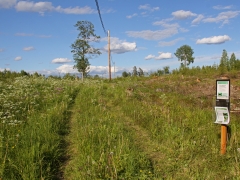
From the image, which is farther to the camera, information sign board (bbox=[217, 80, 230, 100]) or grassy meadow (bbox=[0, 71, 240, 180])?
information sign board (bbox=[217, 80, 230, 100])

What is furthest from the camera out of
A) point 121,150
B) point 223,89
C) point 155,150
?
point 155,150

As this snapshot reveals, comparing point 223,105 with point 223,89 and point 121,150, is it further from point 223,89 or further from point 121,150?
point 121,150

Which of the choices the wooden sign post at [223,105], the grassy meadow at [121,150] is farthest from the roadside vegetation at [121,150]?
the wooden sign post at [223,105]

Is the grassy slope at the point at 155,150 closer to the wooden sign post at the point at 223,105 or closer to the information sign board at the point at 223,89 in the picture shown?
the wooden sign post at the point at 223,105

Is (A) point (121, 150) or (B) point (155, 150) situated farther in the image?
(B) point (155, 150)

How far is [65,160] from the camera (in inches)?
151

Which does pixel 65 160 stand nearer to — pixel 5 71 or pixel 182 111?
pixel 182 111

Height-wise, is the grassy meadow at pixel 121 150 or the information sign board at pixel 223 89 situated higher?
the information sign board at pixel 223 89

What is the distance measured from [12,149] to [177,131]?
3.37m

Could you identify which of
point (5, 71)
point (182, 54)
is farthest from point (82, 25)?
point (182, 54)

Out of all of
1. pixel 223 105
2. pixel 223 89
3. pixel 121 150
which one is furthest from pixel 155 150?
pixel 223 89

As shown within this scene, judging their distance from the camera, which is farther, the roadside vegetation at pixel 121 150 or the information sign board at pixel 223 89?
the information sign board at pixel 223 89

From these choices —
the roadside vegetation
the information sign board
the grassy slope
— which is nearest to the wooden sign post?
the information sign board

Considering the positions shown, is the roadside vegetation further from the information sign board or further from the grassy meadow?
the information sign board
